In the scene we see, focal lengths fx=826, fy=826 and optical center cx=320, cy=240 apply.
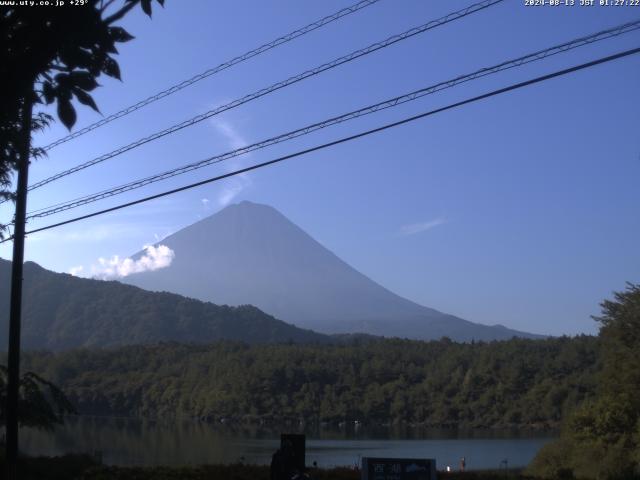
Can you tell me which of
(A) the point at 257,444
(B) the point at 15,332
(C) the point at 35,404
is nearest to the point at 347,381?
(A) the point at 257,444

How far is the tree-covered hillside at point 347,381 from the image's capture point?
8438 centimetres

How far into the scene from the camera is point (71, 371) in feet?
349

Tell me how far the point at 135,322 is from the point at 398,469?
185m

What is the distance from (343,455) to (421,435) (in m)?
31.1

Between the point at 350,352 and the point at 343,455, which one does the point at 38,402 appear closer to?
the point at 343,455

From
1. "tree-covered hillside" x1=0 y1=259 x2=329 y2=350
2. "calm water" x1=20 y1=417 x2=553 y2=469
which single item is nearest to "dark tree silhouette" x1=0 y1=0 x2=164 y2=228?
"calm water" x1=20 y1=417 x2=553 y2=469

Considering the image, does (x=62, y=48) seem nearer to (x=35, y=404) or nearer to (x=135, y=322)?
(x=35, y=404)

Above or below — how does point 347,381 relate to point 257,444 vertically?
above

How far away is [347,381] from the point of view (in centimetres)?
10188

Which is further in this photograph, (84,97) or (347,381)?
(347,381)

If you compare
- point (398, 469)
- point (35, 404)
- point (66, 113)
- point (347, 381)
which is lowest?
point (347, 381)

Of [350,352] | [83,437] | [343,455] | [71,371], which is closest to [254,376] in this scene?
[350,352]

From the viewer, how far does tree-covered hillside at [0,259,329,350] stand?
604ft

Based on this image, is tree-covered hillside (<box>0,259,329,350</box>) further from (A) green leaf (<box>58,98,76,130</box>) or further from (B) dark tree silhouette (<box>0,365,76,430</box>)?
(A) green leaf (<box>58,98,76,130</box>)
